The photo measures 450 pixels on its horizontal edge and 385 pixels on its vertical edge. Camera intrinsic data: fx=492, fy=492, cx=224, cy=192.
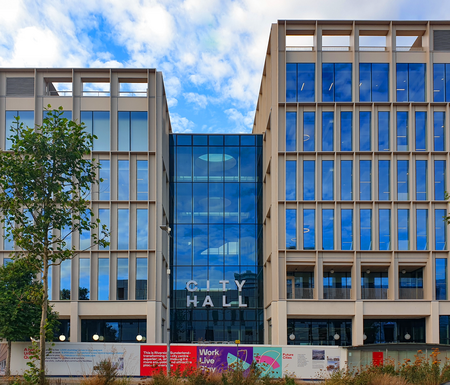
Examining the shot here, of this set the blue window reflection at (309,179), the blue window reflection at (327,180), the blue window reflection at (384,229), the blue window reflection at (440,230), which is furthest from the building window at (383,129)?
the blue window reflection at (440,230)

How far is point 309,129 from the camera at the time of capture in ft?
120

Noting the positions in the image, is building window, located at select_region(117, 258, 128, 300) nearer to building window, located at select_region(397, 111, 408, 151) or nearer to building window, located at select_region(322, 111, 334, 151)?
building window, located at select_region(322, 111, 334, 151)

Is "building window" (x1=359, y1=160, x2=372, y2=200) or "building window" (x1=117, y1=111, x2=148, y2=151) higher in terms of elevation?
"building window" (x1=117, y1=111, x2=148, y2=151)

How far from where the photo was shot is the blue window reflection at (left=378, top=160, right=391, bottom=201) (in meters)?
36.1

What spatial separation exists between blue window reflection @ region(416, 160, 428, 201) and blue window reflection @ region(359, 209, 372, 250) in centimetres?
388

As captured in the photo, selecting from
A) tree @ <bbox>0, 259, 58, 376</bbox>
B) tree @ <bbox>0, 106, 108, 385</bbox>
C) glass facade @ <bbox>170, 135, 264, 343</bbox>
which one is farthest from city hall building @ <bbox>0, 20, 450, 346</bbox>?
tree @ <bbox>0, 106, 108, 385</bbox>

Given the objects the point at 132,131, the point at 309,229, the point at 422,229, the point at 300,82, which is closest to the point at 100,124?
the point at 132,131

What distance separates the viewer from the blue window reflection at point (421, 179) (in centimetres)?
3609

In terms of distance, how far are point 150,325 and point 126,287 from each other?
10.9 ft

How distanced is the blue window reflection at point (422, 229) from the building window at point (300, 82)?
454 inches

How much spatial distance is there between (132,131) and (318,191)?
48.8ft

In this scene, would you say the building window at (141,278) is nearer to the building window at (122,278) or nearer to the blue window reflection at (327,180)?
the building window at (122,278)

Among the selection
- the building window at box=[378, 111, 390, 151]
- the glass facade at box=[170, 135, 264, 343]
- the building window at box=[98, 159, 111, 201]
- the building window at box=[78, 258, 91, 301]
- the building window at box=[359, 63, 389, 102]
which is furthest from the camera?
the glass facade at box=[170, 135, 264, 343]

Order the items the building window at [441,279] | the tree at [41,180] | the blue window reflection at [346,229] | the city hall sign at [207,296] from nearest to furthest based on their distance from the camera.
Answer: the tree at [41,180], the building window at [441,279], the blue window reflection at [346,229], the city hall sign at [207,296]
